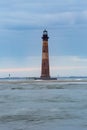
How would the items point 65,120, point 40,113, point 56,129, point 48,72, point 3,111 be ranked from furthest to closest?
point 48,72 → point 3,111 → point 40,113 → point 65,120 → point 56,129

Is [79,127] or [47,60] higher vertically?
[47,60]

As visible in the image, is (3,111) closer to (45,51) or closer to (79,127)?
(79,127)

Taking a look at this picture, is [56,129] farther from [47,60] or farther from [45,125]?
[47,60]

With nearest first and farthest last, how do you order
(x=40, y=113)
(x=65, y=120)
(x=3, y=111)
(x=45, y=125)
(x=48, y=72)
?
(x=45, y=125), (x=65, y=120), (x=40, y=113), (x=3, y=111), (x=48, y=72)

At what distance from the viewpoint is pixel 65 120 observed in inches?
879

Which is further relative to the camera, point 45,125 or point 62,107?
point 62,107

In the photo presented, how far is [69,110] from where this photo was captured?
27.0 m

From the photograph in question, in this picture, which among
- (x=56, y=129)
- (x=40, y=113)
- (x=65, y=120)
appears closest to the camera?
(x=56, y=129)

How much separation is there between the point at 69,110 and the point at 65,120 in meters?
4.66

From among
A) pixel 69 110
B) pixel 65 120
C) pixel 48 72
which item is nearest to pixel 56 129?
pixel 65 120

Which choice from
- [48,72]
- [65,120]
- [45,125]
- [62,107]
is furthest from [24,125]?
[48,72]

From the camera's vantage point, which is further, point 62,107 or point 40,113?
point 62,107

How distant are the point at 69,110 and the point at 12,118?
4.39 metres

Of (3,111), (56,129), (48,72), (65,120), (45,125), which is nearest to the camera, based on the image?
(56,129)
